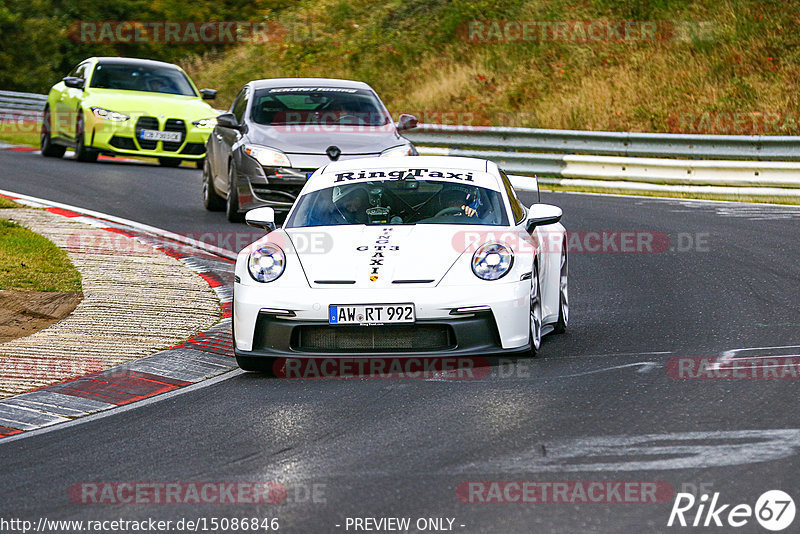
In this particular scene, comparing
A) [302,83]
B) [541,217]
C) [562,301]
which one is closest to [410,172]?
[541,217]

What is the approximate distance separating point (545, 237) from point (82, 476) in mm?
4466

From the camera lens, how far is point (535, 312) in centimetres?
835

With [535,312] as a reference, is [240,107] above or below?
above

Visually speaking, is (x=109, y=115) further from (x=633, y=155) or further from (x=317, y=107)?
(x=633, y=155)

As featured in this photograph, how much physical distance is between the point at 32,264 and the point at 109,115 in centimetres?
916

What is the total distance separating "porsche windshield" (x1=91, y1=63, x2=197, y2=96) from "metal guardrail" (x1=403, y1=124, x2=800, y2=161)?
4450 mm

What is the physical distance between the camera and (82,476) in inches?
233

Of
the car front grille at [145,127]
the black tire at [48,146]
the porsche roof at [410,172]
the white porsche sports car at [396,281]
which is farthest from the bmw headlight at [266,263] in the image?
the black tire at [48,146]

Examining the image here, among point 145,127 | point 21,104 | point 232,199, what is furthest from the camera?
point 21,104

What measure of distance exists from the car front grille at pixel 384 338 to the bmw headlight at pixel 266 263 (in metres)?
0.47

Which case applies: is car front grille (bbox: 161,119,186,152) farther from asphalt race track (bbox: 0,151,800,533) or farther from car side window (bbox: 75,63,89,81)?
asphalt race track (bbox: 0,151,800,533)

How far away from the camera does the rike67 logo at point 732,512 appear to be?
490cm

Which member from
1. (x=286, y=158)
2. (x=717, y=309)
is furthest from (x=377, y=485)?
(x=286, y=158)

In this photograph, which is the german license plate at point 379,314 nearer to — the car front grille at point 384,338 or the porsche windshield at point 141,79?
the car front grille at point 384,338
